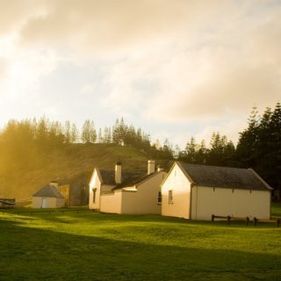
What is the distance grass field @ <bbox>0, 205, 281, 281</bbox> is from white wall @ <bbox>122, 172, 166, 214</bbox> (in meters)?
24.8

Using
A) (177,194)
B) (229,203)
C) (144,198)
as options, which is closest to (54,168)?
(144,198)

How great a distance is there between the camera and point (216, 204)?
2142 inches

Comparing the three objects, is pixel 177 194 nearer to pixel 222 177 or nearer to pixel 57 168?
pixel 222 177

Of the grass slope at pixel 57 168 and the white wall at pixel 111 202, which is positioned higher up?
the grass slope at pixel 57 168

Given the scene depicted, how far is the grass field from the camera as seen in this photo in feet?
60.2

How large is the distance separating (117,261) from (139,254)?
288 centimetres

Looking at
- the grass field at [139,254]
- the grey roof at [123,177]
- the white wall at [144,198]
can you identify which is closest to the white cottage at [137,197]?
the white wall at [144,198]

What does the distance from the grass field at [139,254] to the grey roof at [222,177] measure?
56.7 feet

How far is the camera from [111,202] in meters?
64.4

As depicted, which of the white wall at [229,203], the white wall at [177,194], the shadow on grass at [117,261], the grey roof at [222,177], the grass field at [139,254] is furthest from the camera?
the grey roof at [222,177]

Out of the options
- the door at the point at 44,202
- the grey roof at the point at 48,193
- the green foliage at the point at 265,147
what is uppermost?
the green foliage at the point at 265,147

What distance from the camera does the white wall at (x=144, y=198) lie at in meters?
62.5

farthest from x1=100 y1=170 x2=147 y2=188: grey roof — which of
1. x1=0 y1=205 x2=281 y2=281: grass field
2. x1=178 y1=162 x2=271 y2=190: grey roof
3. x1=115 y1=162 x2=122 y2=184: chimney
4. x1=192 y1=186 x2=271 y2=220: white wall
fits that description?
x1=0 y1=205 x2=281 y2=281: grass field

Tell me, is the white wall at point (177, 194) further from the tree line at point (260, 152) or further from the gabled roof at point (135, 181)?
the tree line at point (260, 152)
